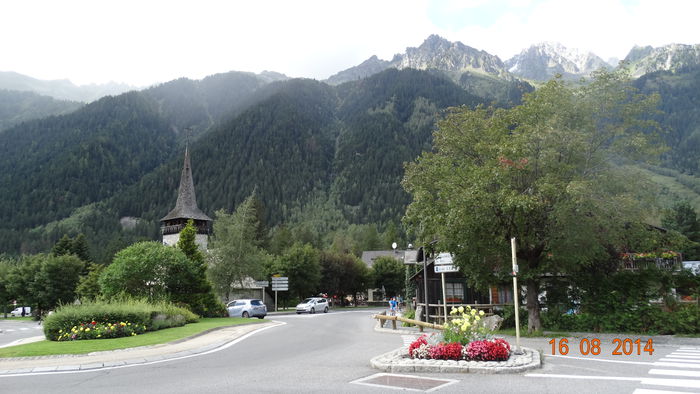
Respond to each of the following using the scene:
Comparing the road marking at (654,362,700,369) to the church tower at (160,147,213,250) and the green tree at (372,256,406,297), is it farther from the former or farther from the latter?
the green tree at (372,256,406,297)

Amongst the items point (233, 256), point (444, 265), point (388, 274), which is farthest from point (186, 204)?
point (444, 265)

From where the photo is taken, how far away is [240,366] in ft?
42.3

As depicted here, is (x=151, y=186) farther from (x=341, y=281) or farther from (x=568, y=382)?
(x=568, y=382)

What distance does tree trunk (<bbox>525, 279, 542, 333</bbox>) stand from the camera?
68.3ft

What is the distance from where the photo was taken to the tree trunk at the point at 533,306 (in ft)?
68.3

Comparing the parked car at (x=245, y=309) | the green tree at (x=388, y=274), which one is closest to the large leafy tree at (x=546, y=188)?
the parked car at (x=245, y=309)

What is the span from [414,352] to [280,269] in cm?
5581

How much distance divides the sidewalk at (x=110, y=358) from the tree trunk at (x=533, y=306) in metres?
12.3

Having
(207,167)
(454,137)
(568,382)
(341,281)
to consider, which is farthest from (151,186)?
(568,382)

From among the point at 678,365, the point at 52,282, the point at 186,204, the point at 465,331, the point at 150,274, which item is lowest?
the point at 678,365

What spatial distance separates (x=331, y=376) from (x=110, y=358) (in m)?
7.44

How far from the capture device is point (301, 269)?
67875 millimetres

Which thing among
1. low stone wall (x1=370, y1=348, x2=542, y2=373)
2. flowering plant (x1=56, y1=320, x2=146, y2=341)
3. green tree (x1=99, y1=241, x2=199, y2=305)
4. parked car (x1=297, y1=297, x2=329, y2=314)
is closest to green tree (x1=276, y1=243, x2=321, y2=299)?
parked car (x1=297, y1=297, x2=329, y2=314)

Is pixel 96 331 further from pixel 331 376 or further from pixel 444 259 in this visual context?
pixel 444 259
